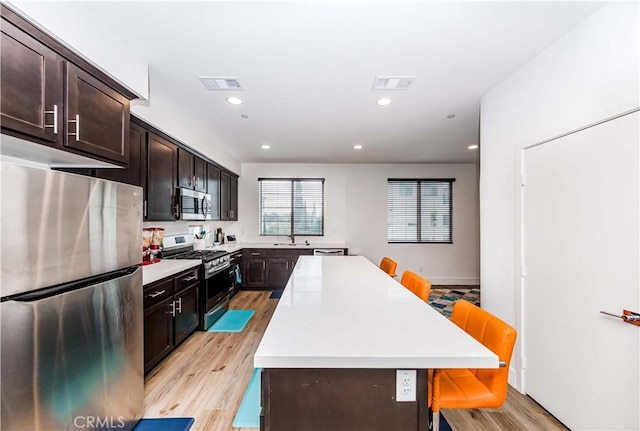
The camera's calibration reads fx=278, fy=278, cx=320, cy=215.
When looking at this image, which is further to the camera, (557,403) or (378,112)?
(378,112)

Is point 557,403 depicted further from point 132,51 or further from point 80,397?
point 132,51

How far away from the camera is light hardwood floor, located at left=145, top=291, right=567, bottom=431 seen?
1926mm

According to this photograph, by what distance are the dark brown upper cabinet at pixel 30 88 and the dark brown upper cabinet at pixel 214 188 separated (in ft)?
9.74

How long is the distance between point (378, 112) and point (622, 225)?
226 cm

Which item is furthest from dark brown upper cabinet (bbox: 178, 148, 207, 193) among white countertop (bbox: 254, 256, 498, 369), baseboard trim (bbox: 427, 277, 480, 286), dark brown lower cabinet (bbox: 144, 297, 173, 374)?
baseboard trim (bbox: 427, 277, 480, 286)

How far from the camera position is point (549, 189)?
1989mm

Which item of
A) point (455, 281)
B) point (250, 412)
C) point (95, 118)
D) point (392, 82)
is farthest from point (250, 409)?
point (455, 281)

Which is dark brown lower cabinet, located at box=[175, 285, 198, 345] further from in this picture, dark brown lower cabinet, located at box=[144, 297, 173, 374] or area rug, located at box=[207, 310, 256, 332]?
area rug, located at box=[207, 310, 256, 332]

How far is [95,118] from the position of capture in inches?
66.6

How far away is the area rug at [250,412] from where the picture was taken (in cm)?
189

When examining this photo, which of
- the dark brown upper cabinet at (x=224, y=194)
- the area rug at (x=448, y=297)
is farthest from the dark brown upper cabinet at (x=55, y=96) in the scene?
the area rug at (x=448, y=297)

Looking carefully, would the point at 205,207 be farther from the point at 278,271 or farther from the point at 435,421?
the point at 435,421

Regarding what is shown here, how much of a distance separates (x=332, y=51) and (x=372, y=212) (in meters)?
4.44

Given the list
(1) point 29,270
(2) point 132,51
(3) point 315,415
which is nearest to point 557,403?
(3) point 315,415
